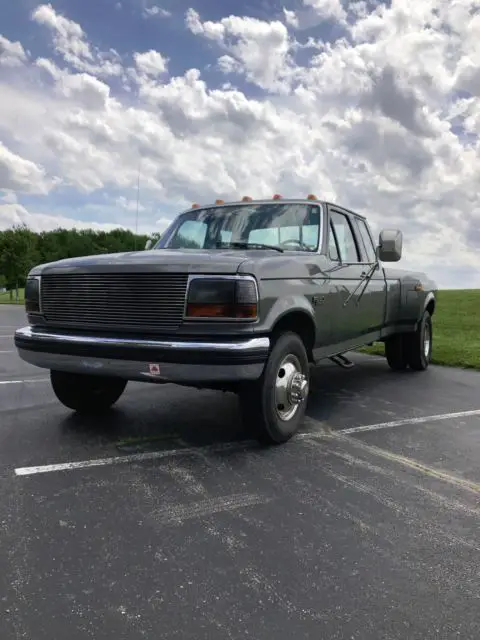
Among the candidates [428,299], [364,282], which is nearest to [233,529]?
[364,282]

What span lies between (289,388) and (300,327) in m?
0.60

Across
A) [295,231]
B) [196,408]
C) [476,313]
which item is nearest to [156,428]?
[196,408]

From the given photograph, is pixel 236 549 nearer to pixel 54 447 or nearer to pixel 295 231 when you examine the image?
pixel 54 447

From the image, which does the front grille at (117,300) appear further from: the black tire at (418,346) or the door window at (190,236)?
the black tire at (418,346)

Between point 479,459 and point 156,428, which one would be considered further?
point 156,428

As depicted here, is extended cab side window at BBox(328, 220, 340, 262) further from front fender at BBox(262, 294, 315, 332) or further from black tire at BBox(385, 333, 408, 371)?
black tire at BBox(385, 333, 408, 371)

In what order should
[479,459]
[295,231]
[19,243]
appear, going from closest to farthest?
[479,459], [295,231], [19,243]

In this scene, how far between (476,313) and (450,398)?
1309cm

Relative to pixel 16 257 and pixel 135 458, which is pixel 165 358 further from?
pixel 16 257

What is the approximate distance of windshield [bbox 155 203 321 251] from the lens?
207 inches

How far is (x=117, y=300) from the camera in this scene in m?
4.13

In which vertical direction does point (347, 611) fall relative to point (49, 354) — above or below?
below

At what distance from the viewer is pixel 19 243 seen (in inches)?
1652

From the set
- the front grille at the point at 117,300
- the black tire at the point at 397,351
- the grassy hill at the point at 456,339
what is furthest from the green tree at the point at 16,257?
the front grille at the point at 117,300
